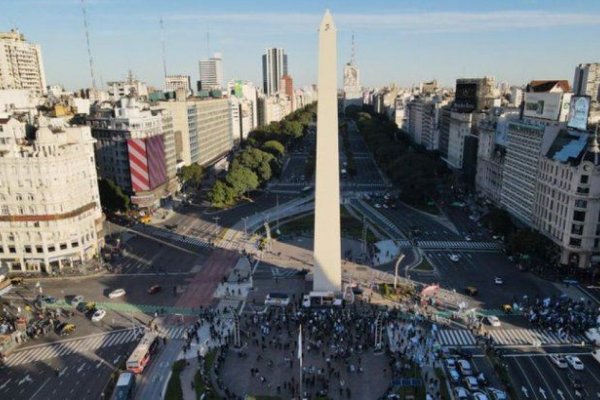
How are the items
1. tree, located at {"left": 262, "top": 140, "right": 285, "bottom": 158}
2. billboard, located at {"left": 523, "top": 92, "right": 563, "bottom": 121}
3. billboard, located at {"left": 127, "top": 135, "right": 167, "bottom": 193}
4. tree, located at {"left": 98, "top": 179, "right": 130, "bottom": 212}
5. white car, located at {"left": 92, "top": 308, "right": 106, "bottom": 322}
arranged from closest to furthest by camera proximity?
white car, located at {"left": 92, "top": 308, "right": 106, "bottom": 322}
billboard, located at {"left": 523, "top": 92, "right": 563, "bottom": 121}
tree, located at {"left": 98, "top": 179, "right": 130, "bottom": 212}
billboard, located at {"left": 127, "top": 135, "right": 167, "bottom": 193}
tree, located at {"left": 262, "top": 140, "right": 285, "bottom": 158}

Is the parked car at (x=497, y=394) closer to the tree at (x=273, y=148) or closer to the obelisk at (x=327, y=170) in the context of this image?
the obelisk at (x=327, y=170)

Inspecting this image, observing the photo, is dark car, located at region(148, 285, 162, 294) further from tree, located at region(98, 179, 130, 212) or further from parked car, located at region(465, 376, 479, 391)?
parked car, located at region(465, 376, 479, 391)

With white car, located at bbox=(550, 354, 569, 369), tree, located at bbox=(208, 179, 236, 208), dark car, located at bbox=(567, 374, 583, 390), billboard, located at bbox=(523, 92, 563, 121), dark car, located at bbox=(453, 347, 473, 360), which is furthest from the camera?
tree, located at bbox=(208, 179, 236, 208)

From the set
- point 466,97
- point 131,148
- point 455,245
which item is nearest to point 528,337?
point 455,245

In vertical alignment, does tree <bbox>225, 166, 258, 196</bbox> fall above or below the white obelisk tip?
below

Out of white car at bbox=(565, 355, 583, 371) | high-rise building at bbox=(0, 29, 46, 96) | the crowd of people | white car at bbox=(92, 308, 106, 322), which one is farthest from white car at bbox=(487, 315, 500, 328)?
high-rise building at bbox=(0, 29, 46, 96)

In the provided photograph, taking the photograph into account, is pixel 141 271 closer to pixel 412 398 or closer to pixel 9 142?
pixel 9 142

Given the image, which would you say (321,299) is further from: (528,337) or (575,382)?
(575,382)
